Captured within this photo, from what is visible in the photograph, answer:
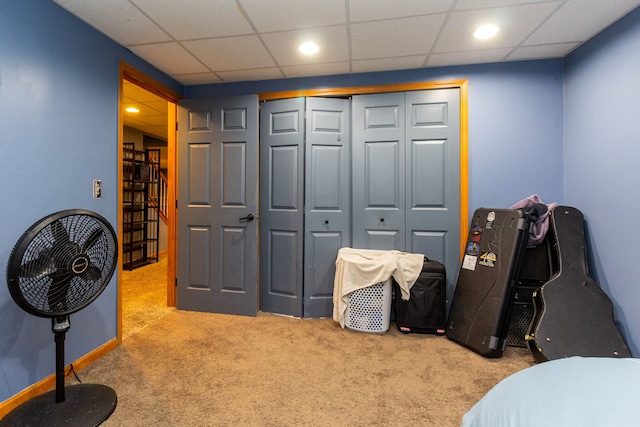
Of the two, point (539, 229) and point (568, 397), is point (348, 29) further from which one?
point (568, 397)

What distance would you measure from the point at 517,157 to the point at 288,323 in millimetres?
2503

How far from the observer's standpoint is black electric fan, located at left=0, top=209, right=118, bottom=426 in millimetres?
1254

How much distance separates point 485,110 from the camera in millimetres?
2543

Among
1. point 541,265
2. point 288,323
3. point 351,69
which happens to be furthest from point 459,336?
point 351,69

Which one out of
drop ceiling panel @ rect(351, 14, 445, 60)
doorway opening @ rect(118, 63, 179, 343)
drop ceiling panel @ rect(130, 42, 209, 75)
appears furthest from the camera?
doorway opening @ rect(118, 63, 179, 343)

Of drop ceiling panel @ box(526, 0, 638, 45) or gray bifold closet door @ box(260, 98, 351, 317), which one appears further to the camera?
gray bifold closet door @ box(260, 98, 351, 317)

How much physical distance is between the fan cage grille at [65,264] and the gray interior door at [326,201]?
1.61 metres

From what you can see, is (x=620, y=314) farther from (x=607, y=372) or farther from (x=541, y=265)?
(x=607, y=372)

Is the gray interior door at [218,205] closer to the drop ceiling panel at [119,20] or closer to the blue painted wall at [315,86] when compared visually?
the blue painted wall at [315,86]

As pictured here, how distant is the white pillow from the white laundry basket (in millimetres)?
1576

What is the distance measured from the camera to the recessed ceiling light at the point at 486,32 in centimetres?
200

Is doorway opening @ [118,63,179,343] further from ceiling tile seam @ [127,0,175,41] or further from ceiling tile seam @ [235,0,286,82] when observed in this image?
ceiling tile seam @ [235,0,286,82]

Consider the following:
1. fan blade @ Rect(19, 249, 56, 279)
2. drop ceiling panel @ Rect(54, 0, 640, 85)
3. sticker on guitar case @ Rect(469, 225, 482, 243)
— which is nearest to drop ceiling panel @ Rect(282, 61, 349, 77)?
drop ceiling panel @ Rect(54, 0, 640, 85)

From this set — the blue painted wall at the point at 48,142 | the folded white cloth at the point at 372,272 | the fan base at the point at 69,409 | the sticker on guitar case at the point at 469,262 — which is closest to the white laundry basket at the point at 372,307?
the folded white cloth at the point at 372,272
